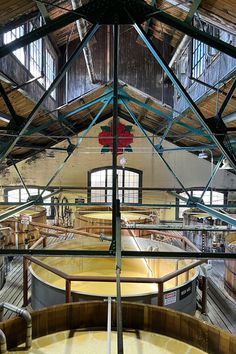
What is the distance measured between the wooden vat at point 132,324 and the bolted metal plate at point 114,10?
2.76 m

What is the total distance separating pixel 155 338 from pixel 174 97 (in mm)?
7919

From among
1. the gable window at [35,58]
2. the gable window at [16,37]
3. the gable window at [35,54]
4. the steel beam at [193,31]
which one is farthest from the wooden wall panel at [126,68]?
the steel beam at [193,31]

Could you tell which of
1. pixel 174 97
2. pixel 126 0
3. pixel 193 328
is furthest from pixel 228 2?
pixel 174 97

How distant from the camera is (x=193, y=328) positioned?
2396 millimetres

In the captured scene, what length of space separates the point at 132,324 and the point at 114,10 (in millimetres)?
3013

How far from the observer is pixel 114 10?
8.64 feet

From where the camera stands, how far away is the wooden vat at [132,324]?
2291mm

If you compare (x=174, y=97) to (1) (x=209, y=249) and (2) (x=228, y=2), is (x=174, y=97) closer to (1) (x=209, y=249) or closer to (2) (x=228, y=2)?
(1) (x=209, y=249)

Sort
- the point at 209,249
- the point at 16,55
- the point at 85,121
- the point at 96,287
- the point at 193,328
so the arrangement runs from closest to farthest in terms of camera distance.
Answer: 1. the point at 193,328
2. the point at 96,287
3. the point at 16,55
4. the point at 209,249
5. the point at 85,121

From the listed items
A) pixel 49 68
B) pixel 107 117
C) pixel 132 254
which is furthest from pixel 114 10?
pixel 107 117

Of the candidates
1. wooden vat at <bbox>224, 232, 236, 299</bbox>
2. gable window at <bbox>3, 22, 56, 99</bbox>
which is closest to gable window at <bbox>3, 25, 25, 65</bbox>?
gable window at <bbox>3, 22, 56, 99</bbox>

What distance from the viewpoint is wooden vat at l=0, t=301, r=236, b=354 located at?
2291mm

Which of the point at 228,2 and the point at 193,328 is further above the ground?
the point at 228,2

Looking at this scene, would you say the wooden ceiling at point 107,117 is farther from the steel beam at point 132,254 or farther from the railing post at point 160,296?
the railing post at point 160,296
